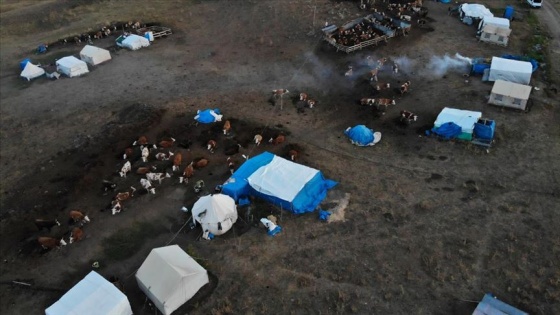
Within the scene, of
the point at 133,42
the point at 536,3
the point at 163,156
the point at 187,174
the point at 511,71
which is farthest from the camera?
the point at 536,3

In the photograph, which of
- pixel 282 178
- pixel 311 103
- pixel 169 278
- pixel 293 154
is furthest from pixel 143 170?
pixel 311 103

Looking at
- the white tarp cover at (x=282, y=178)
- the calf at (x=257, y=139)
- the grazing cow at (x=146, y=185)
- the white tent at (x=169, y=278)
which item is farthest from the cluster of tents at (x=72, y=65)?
the white tent at (x=169, y=278)

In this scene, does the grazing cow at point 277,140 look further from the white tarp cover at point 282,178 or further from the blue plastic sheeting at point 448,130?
the blue plastic sheeting at point 448,130

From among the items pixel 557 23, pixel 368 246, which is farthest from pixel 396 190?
pixel 557 23

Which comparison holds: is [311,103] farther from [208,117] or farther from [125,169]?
[125,169]

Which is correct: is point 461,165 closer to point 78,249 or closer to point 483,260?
point 483,260
